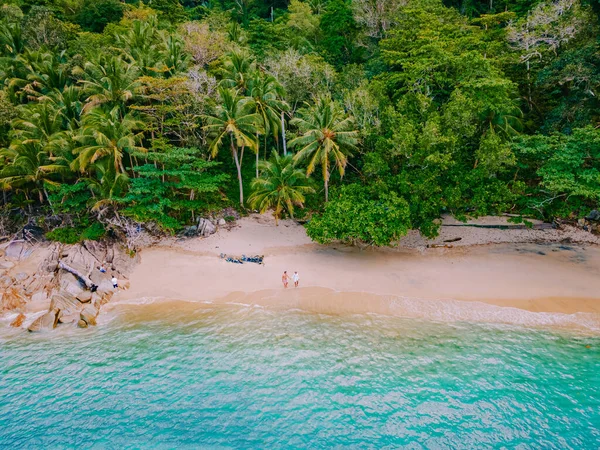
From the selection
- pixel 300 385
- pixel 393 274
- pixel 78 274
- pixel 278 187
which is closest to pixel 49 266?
pixel 78 274

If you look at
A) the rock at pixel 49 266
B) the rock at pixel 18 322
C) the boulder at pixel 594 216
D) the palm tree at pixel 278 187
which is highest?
the palm tree at pixel 278 187

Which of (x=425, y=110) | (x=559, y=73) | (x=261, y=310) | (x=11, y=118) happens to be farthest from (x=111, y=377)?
(x=559, y=73)

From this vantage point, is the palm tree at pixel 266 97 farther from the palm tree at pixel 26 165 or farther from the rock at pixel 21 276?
the rock at pixel 21 276

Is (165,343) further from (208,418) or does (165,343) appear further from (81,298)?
(81,298)

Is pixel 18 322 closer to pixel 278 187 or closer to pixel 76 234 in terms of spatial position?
pixel 76 234

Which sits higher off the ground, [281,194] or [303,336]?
[281,194]

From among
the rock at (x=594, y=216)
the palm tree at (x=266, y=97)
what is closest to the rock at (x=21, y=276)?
the palm tree at (x=266, y=97)
